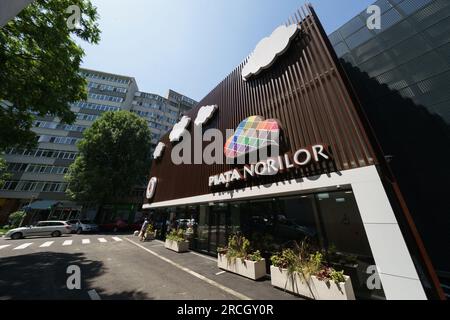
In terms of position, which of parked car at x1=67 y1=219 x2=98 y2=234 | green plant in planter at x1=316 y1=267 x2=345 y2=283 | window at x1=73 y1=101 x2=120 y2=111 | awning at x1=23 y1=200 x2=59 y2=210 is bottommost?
green plant in planter at x1=316 y1=267 x2=345 y2=283

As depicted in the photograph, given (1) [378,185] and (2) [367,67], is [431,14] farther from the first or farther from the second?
(1) [378,185]

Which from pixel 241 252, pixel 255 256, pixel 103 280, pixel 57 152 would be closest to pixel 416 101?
pixel 255 256

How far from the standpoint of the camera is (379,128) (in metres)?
10.7

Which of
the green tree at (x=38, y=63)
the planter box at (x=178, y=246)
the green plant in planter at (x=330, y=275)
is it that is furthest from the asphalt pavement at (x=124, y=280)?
the green tree at (x=38, y=63)

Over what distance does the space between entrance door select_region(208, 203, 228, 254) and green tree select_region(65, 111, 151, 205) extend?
78.7ft

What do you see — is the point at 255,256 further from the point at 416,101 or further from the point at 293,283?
the point at 416,101

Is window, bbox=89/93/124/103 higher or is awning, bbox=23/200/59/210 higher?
window, bbox=89/93/124/103

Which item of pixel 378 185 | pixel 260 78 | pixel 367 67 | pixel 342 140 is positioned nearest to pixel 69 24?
pixel 260 78

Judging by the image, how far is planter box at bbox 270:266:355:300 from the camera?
16.5ft

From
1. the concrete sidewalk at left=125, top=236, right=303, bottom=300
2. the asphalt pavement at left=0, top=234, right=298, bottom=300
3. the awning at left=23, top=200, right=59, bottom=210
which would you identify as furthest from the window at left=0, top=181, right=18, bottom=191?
the concrete sidewalk at left=125, top=236, right=303, bottom=300

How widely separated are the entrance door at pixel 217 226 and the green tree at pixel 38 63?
1027cm

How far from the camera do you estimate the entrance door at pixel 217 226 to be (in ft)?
37.6

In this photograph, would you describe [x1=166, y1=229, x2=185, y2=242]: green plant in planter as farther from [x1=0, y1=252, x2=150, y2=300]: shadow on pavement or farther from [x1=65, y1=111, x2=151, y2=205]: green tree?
[x1=65, y1=111, x2=151, y2=205]: green tree

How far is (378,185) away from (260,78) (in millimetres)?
7983
